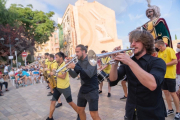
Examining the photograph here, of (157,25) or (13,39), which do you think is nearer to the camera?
(157,25)

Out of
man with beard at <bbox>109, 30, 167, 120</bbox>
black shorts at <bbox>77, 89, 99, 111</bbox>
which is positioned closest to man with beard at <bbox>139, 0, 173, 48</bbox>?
man with beard at <bbox>109, 30, 167, 120</bbox>

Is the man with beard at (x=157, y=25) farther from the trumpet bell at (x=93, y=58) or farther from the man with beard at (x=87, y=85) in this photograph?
Answer: the trumpet bell at (x=93, y=58)

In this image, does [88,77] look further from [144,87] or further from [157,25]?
[157,25]

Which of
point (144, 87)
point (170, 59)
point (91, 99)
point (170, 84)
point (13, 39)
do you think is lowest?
point (91, 99)

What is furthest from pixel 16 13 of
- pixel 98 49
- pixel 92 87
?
pixel 92 87

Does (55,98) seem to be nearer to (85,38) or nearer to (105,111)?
(105,111)

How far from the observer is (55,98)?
3.77 meters

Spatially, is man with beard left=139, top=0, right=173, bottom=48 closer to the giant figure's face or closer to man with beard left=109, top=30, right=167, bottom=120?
the giant figure's face

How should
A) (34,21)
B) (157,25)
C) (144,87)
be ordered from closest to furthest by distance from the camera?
(144,87)
(157,25)
(34,21)

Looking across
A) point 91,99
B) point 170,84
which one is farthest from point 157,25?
point 91,99

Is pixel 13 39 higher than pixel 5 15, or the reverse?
pixel 5 15

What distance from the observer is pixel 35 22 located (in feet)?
92.0

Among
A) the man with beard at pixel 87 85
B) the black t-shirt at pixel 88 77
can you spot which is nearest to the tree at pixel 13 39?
the man with beard at pixel 87 85

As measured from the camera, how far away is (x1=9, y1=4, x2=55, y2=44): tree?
86.6 feet
